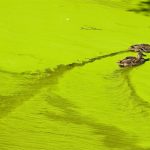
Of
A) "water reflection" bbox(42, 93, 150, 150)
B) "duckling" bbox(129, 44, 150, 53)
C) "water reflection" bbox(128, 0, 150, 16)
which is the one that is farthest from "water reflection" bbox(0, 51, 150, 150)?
"water reflection" bbox(128, 0, 150, 16)

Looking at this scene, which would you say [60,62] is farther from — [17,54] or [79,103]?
[79,103]

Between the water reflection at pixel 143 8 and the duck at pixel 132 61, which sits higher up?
the water reflection at pixel 143 8

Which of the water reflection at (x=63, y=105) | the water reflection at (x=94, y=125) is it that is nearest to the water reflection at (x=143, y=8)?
the water reflection at (x=63, y=105)

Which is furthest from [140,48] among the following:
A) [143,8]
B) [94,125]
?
[94,125]

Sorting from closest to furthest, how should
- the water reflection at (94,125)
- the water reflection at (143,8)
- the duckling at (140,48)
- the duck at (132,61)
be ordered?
1. the water reflection at (94,125)
2. the duck at (132,61)
3. the duckling at (140,48)
4. the water reflection at (143,8)

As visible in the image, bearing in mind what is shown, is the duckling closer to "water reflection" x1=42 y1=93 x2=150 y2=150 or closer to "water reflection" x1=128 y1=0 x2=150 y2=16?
"water reflection" x1=128 y1=0 x2=150 y2=16

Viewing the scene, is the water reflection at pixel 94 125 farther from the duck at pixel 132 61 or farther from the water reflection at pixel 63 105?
the duck at pixel 132 61

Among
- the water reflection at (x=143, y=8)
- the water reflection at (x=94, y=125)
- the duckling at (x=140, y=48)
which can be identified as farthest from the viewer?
the water reflection at (x=143, y=8)

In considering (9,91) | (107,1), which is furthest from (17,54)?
(107,1)
